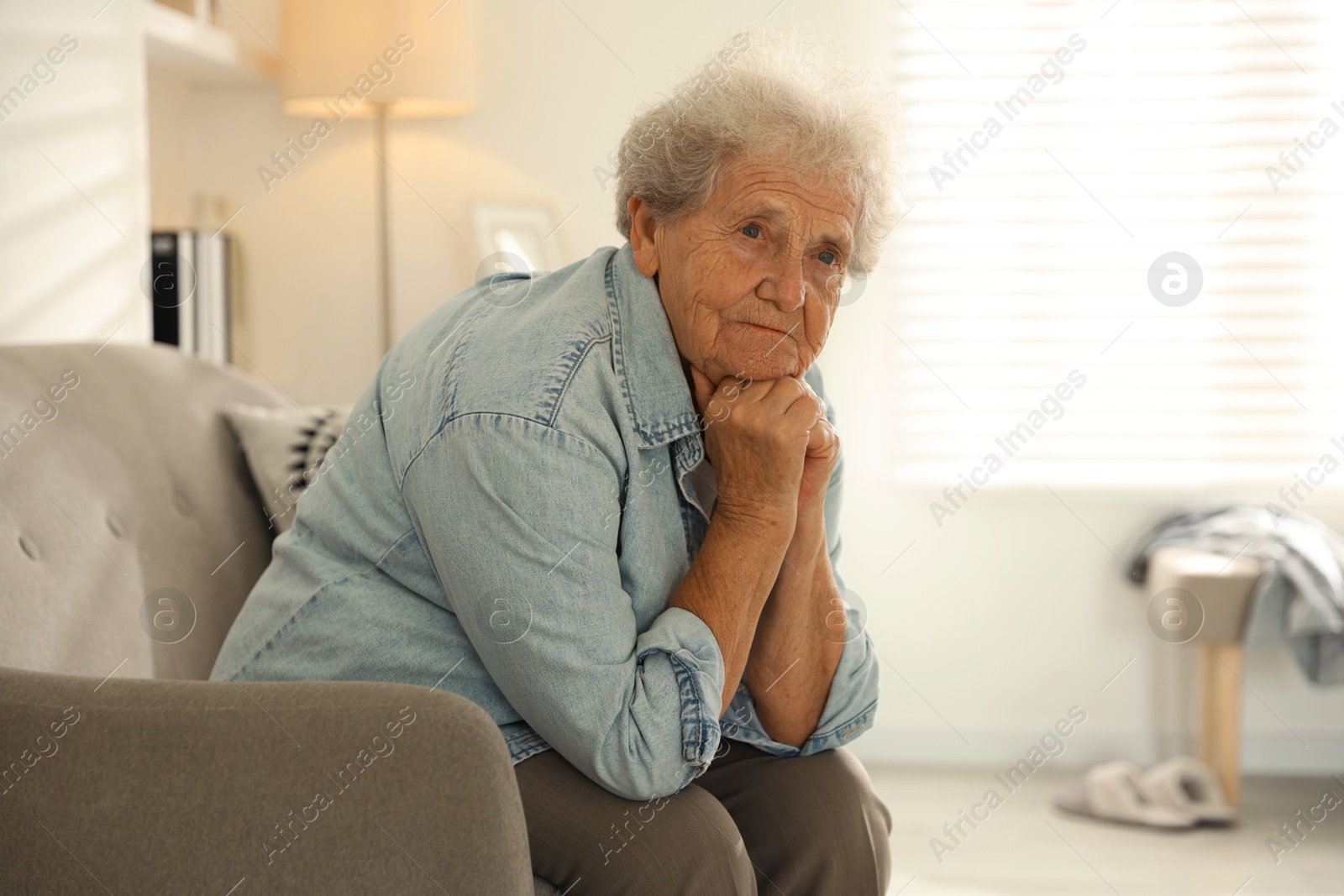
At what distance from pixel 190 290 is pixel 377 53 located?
0.66m

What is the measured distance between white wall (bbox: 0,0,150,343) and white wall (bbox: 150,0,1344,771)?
74 centimetres

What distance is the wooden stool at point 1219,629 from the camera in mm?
2418

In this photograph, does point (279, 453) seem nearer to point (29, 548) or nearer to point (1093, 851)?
point (29, 548)

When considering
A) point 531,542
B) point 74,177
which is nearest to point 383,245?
point 74,177

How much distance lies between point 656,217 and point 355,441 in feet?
1.20

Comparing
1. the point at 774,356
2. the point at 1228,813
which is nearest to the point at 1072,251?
the point at 1228,813

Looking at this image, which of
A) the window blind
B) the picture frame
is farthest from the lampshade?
the window blind

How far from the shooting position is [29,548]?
112 cm

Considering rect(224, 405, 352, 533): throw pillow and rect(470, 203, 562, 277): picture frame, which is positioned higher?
rect(470, 203, 562, 277): picture frame

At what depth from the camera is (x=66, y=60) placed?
1839 millimetres

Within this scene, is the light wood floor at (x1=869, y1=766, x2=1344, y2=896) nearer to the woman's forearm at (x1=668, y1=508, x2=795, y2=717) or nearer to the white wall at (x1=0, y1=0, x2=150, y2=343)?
the woman's forearm at (x1=668, y1=508, x2=795, y2=717)

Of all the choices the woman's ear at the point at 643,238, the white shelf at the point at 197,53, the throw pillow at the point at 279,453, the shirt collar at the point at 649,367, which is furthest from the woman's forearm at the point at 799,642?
the white shelf at the point at 197,53

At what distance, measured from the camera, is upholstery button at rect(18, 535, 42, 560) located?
1116mm

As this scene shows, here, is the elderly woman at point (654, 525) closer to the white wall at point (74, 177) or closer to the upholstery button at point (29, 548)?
the upholstery button at point (29, 548)
